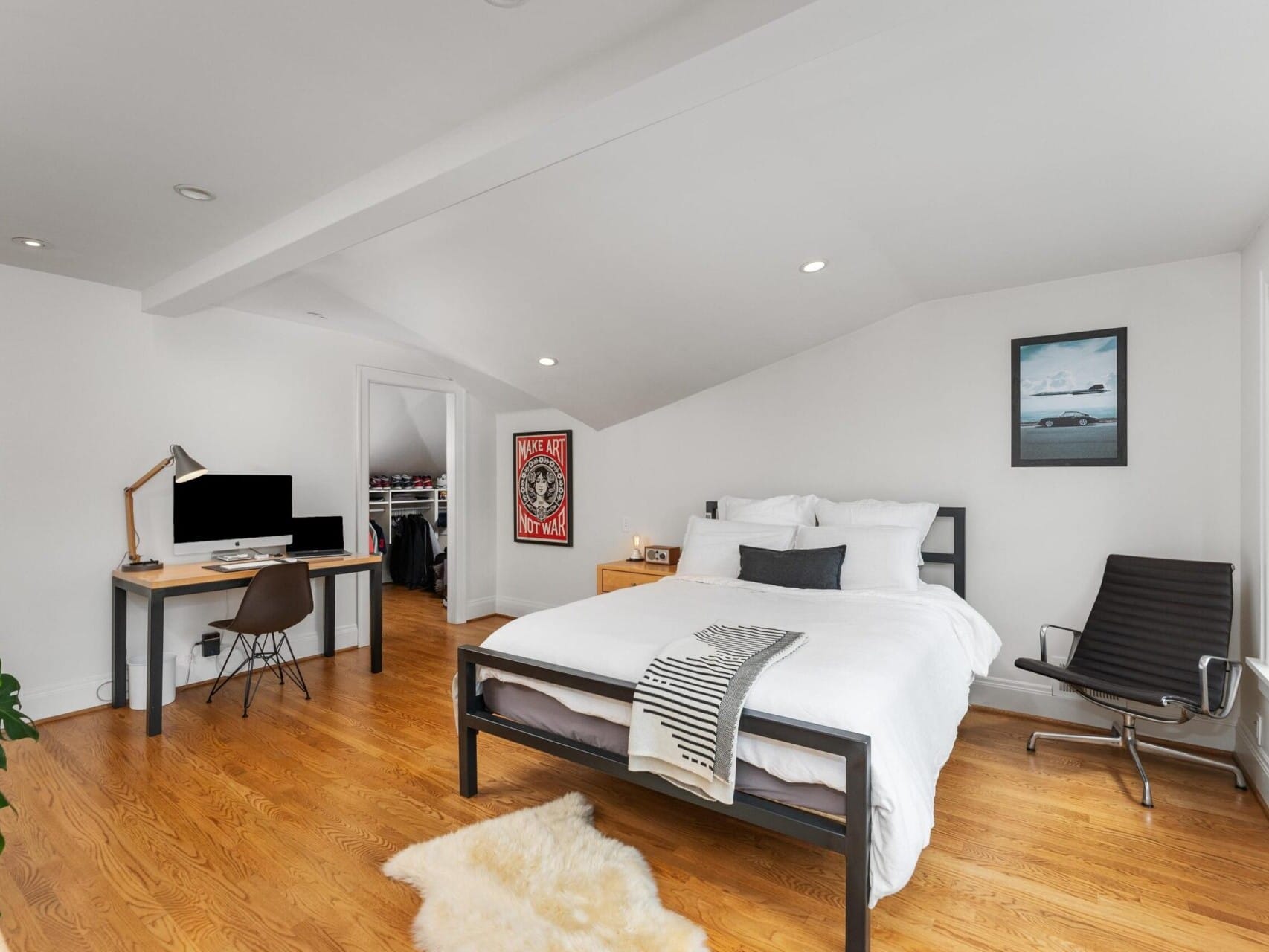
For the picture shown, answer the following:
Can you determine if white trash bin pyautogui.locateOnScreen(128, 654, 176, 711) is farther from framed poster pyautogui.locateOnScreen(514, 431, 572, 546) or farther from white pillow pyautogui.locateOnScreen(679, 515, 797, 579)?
white pillow pyautogui.locateOnScreen(679, 515, 797, 579)

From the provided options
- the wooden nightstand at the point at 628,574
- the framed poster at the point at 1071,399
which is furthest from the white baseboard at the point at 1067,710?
the wooden nightstand at the point at 628,574

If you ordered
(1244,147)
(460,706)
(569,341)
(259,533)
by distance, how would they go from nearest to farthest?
(1244,147) < (460,706) < (569,341) < (259,533)

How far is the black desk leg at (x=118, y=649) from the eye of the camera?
3.87 meters

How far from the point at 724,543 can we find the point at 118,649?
3.55 metres

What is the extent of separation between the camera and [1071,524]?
361 centimetres

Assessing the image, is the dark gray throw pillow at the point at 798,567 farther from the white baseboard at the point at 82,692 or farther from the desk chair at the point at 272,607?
the white baseboard at the point at 82,692

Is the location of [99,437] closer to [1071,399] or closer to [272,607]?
[272,607]

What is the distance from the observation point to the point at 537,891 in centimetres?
212

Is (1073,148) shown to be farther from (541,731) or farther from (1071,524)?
(541,731)

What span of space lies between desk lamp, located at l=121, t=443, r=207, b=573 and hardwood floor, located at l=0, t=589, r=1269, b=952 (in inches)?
35.0

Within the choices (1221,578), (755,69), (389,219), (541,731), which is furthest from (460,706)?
(1221,578)

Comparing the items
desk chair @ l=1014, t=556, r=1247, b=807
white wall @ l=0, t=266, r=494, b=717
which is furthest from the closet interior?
desk chair @ l=1014, t=556, r=1247, b=807

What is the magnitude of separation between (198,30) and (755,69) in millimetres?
1374

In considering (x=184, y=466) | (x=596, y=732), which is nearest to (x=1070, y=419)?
(x=596, y=732)
